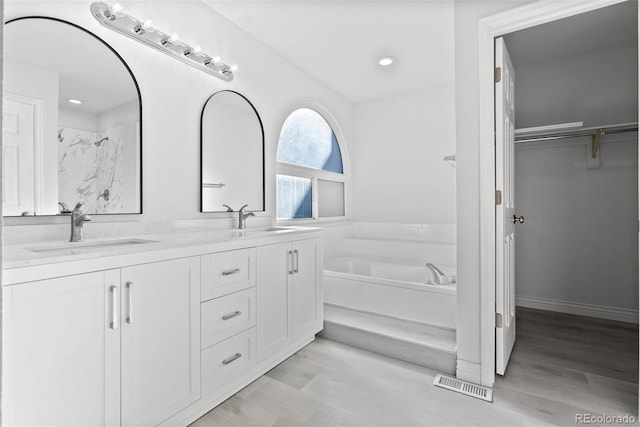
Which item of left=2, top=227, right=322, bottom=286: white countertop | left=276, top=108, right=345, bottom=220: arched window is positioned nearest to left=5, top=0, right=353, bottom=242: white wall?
left=2, top=227, right=322, bottom=286: white countertop

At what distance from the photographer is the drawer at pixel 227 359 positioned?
5.41 ft

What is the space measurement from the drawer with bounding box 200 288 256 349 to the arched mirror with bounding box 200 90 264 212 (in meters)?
0.79

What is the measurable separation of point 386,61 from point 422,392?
2761mm

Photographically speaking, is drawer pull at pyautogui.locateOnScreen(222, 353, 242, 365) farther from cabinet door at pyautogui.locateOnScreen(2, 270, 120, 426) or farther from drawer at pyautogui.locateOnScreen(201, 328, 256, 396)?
cabinet door at pyautogui.locateOnScreen(2, 270, 120, 426)

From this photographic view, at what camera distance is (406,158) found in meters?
4.01

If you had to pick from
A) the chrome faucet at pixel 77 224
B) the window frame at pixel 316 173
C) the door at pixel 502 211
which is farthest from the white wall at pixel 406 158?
the chrome faucet at pixel 77 224

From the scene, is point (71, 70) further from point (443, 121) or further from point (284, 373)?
point (443, 121)

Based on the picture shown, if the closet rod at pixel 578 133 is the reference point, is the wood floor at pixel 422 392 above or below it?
below

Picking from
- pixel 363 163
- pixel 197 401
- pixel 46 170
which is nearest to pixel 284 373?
pixel 197 401

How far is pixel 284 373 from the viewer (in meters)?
2.06

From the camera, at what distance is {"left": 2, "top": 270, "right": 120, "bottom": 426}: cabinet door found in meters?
1.05

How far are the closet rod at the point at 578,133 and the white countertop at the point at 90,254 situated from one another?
8.49 ft

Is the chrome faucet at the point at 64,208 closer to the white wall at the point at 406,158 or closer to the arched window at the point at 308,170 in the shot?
the arched window at the point at 308,170

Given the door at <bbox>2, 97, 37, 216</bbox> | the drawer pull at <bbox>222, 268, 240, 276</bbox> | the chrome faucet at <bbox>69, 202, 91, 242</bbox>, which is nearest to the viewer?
the door at <bbox>2, 97, 37, 216</bbox>
